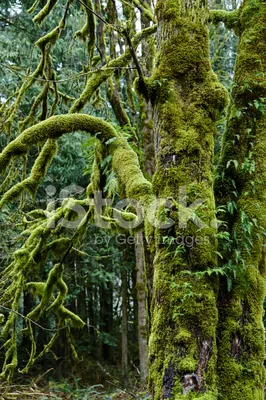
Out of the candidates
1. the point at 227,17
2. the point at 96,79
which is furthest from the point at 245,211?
the point at 96,79

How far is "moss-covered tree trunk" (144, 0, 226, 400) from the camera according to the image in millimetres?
2551

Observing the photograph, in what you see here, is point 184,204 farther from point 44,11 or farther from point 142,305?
point 142,305

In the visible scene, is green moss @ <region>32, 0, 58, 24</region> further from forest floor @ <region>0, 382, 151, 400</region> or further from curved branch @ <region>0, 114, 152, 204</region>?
forest floor @ <region>0, 382, 151, 400</region>

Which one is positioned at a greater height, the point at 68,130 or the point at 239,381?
the point at 68,130

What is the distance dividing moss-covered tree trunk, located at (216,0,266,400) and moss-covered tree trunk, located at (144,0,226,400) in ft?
0.72

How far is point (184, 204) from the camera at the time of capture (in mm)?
2885

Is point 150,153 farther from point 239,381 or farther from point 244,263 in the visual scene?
point 239,381

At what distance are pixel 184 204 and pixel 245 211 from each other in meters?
0.55

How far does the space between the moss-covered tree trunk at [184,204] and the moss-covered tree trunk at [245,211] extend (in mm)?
219

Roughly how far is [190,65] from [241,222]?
4.03 ft

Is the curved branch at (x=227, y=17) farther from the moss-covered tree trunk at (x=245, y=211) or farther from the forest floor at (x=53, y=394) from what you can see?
the forest floor at (x=53, y=394)

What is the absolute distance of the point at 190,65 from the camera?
3.12 metres

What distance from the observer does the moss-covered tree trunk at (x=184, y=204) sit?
8.37 ft

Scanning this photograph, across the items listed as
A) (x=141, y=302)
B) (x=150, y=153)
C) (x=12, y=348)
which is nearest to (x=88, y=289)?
(x=141, y=302)
